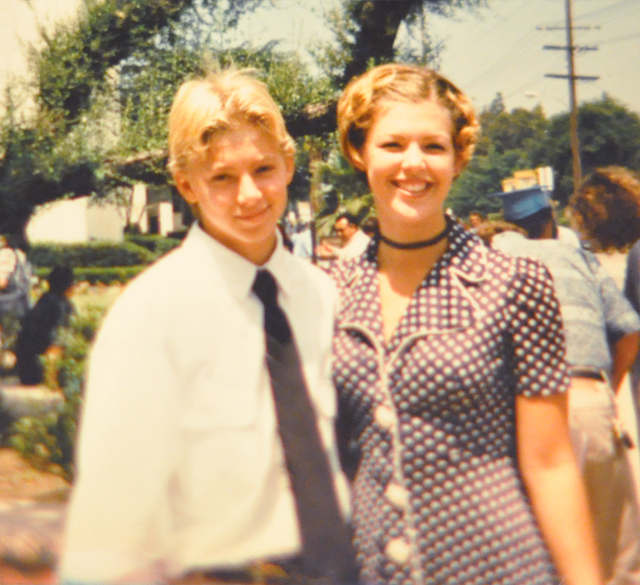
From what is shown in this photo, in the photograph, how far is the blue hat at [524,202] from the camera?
133 inches

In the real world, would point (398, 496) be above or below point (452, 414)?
below

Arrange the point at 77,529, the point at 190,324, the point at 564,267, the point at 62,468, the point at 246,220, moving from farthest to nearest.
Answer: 1. the point at 62,468
2. the point at 564,267
3. the point at 246,220
4. the point at 190,324
5. the point at 77,529

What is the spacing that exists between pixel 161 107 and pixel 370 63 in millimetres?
1607

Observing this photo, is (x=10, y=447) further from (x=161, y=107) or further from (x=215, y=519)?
(x=215, y=519)

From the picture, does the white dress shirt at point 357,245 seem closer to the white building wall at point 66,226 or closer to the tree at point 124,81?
the tree at point 124,81

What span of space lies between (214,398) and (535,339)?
682mm

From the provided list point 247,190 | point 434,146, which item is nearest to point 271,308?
point 247,190

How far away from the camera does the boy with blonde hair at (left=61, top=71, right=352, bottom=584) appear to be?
48.8 inches

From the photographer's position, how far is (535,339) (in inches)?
60.4

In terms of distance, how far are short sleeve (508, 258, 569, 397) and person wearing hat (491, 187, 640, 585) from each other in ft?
4.62

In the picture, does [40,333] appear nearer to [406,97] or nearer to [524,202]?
[524,202]

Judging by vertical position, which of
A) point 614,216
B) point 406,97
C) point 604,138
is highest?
point 604,138

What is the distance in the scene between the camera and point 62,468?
16.1 feet

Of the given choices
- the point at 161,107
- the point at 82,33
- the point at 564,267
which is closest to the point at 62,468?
the point at 161,107
